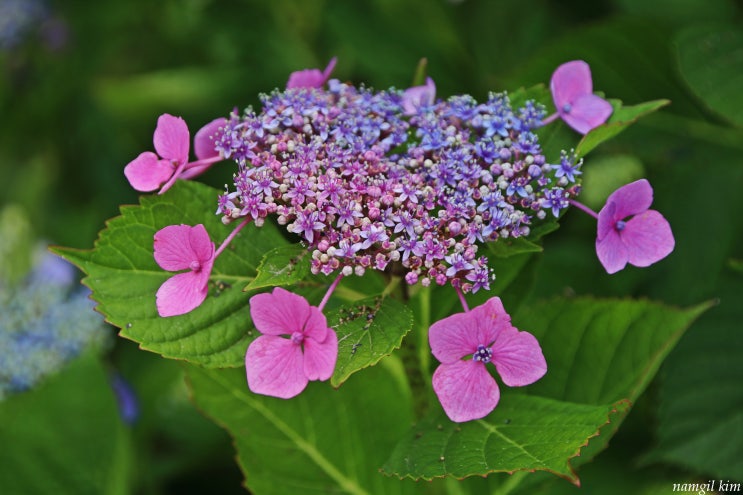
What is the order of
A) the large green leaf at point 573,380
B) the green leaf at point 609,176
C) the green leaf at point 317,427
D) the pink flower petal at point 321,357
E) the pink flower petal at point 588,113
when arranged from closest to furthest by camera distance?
the pink flower petal at point 321,357
the large green leaf at point 573,380
the pink flower petal at point 588,113
the green leaf at point 317,427
the green leaf at point 609,176

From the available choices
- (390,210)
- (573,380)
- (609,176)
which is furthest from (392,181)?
(609,176)

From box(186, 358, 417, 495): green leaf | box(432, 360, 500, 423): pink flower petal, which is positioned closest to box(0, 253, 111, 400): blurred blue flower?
box(186, 358, 417, 495): green leaf

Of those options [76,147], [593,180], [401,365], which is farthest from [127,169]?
[76,147]

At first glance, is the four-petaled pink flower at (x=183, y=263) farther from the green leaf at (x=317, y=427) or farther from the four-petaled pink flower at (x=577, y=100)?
the four-petaled pink flower at (x=577, y=100)

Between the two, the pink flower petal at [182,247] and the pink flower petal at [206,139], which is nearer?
the pink flower petal at [182,247]

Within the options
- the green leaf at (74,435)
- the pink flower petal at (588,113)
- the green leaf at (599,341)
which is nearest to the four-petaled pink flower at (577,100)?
the pink flower petal at (588,113)

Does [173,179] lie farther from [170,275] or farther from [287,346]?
[287,346]

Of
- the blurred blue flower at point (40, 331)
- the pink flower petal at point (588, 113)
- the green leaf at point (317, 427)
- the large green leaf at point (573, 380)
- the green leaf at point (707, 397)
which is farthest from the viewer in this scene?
the blurred blue flower at point (40, 331)
